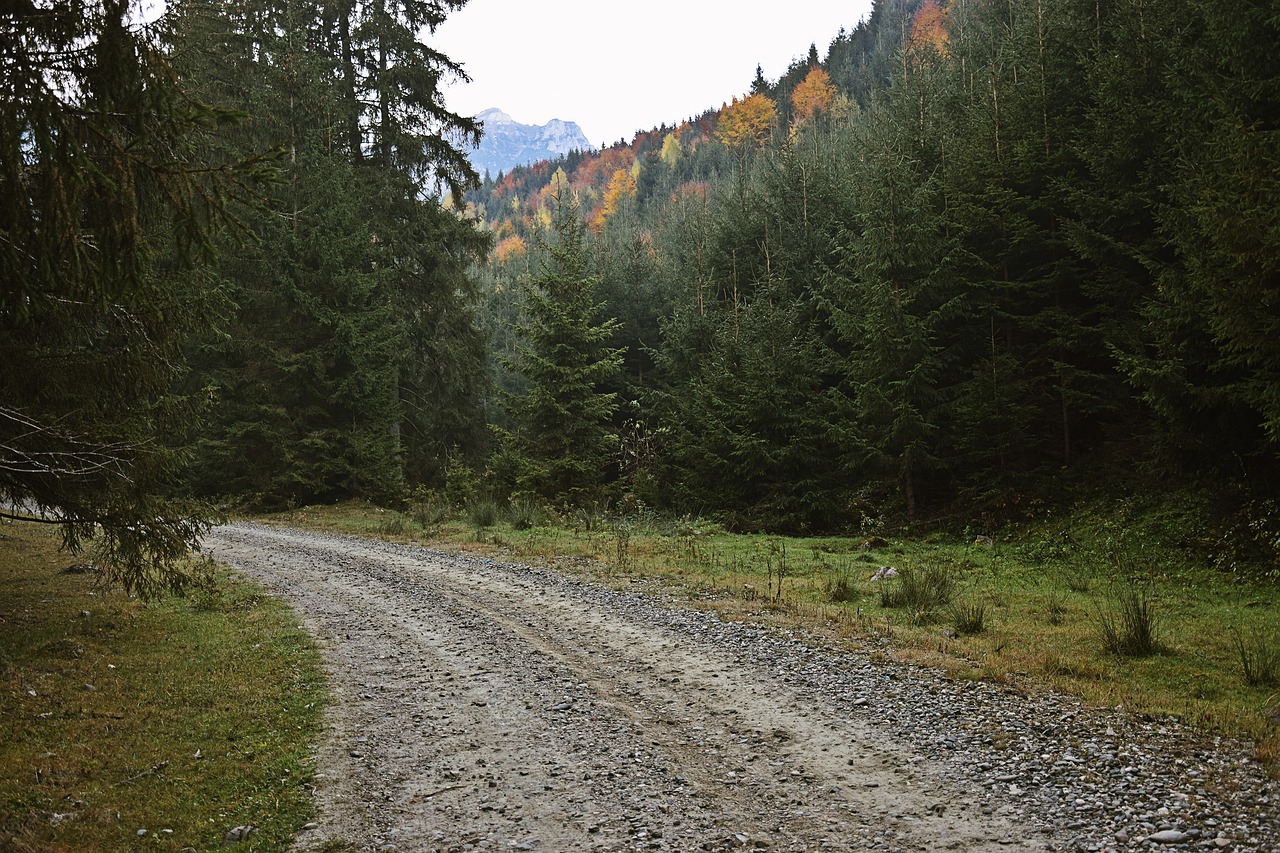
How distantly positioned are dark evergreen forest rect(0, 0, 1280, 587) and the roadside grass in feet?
3.51

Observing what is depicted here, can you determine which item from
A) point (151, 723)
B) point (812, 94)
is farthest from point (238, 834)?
point (812, 94)

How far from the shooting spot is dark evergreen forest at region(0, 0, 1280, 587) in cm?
625

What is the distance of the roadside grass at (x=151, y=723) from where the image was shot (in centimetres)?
445

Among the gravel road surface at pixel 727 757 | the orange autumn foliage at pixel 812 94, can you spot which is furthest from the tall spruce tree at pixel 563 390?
the orange autumn foliage at pixel 812 94

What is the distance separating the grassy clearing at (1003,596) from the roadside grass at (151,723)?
520cm

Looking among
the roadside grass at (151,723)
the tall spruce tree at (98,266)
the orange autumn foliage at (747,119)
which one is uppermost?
the orange autumn foliage at (747,119)

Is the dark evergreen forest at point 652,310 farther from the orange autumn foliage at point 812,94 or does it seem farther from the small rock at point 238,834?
the orange autumn foliage at point 812,94

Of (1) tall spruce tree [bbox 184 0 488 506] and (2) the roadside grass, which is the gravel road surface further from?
(1) tall spruce tree [bbox 184 0 488 506]

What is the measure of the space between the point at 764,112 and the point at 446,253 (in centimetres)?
6359

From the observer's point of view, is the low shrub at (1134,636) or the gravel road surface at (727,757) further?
the low shrub at (1134,636)

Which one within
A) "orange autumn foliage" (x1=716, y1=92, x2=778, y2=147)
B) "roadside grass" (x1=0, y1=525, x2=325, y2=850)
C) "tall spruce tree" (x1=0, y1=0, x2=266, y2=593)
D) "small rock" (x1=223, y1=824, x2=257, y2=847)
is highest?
"orange autumn foliage" (x1=716, y1=92, x2=778, y2=147)

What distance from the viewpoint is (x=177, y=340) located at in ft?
29.3

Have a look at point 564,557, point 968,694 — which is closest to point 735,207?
point 564,557

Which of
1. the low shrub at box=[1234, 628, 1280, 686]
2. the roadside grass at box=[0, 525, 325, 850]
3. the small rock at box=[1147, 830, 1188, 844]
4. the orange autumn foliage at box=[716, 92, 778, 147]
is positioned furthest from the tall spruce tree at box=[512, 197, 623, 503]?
the orange autumn foliage at box=[716, 92, 778, 147]
